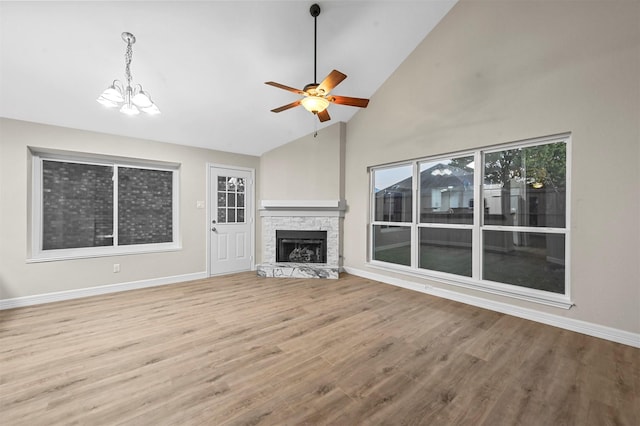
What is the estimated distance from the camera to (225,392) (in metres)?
1.81

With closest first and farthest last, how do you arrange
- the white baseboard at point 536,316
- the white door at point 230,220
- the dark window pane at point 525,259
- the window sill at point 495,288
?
the white baseboard at point 536,316 < the window sill at point 495,288 < the dark window pane at point 525,259 < the white door at point 230,220

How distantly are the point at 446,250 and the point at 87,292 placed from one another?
550 cm

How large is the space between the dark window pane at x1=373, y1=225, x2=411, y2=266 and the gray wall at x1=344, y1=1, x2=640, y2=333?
2.72 ft

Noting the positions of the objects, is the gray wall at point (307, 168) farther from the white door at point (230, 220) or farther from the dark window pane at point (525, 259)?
the dark window pane at point (525, 259)

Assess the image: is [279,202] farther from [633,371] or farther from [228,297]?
[633,371]

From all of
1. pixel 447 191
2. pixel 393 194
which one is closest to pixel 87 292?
pixel 393 194

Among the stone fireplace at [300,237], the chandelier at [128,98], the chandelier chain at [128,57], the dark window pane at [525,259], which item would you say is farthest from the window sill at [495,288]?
the chandelier chain at [128,57]

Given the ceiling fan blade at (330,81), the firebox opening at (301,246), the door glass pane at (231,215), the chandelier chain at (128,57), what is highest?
the chandelier chain at (128,57)

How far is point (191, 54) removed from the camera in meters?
3.05

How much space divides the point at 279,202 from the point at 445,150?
312 centimetres


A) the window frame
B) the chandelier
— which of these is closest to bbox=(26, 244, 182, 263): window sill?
the window frame

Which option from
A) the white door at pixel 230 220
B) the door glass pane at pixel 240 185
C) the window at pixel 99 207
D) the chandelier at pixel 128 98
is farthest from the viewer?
the door glass pane at pixel 240 185

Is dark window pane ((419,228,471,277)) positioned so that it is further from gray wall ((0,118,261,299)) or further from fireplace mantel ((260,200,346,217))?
gray wall ((0,118,261,299))

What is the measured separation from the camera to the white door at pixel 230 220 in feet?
16.7
